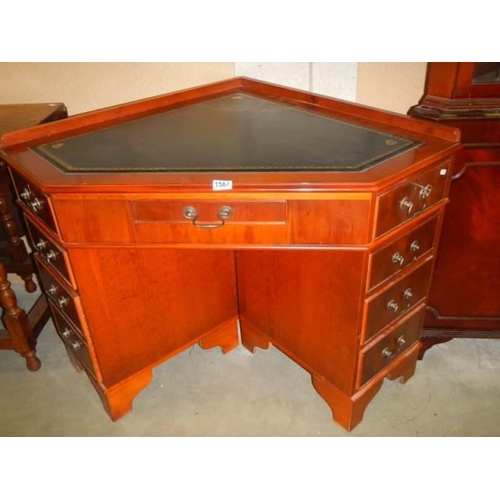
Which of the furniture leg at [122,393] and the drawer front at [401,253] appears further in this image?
the furniture leg at [122,393]

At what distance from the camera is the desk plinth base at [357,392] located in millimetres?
1830

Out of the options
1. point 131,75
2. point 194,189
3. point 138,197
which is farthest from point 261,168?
point 131,75

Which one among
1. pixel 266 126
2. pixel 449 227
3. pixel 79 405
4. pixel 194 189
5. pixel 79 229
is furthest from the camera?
pixel 79 405

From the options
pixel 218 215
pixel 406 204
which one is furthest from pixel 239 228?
pixel 406 204

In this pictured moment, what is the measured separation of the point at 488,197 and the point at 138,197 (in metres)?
1.27

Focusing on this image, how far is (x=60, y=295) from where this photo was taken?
5.87 ft

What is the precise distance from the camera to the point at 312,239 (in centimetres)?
138

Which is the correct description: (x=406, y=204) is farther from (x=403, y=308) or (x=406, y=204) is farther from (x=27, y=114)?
(x=27, y=114)

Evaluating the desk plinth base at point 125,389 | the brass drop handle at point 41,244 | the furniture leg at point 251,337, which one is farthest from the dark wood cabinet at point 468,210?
the brass drop handle at point 41,244

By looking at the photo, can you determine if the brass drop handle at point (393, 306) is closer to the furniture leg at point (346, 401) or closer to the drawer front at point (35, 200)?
the furniture leg at point (346, 401)

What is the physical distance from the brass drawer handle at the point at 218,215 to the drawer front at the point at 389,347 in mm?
730

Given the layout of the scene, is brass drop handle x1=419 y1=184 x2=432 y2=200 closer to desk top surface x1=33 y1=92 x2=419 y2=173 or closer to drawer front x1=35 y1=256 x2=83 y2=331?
desk top surface x1=33 y1=92 x2=419 y2=173

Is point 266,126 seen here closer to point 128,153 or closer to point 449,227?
point 128,153

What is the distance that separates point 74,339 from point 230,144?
993 mm
